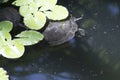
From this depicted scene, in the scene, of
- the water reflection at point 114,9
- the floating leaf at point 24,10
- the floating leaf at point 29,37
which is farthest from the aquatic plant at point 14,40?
the water reflection at point 114,9

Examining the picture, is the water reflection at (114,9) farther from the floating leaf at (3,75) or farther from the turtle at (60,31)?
the floating leaf at (3,75)

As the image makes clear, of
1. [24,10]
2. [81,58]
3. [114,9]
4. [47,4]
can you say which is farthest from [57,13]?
[114,9]

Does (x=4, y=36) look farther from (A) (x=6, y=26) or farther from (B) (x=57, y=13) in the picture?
(B) (x=57, y=13)

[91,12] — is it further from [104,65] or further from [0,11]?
[0,11]

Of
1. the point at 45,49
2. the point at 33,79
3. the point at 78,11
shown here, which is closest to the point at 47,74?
the point at 33,79

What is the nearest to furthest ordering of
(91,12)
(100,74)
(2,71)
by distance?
(2,71) → (100,74) → (91,12)

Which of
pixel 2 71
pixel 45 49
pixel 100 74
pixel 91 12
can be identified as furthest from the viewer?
pixel 91 12

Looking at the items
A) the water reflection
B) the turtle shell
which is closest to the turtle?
the turtle shell
